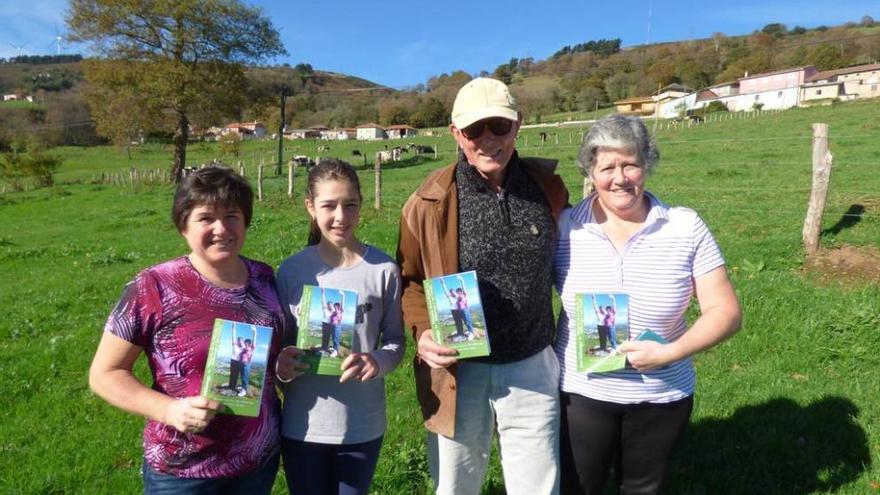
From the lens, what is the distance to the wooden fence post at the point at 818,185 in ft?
27.1

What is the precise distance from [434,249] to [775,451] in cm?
311

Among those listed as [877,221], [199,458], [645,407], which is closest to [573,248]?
[645,407]

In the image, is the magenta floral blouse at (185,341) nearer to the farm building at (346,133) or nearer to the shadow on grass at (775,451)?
the shadow on grass at (775,451)

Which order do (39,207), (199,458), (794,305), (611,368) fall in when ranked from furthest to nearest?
(39,207), (794,305), (611,368), (199,458)

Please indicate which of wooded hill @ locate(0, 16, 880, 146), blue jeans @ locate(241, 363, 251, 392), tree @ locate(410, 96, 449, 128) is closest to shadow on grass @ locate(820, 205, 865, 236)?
blue jeans @ locate(241, 363, 251, 392)

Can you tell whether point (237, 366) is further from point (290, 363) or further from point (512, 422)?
point (512, 422)

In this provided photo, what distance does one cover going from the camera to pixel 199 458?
2.39m

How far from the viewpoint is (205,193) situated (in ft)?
7.88

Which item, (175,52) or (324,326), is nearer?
(324,326)

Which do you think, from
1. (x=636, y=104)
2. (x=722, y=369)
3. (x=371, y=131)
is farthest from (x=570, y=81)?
(x=722, y=369)

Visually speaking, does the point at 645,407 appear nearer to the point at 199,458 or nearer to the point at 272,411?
the point at 272,411

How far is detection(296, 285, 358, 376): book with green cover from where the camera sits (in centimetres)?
253

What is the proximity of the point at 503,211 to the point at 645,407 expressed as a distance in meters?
1.13

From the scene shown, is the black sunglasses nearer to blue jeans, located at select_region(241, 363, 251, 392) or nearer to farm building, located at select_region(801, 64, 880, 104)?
blue jeans, located at select_region(241, 363, 251, 392)
